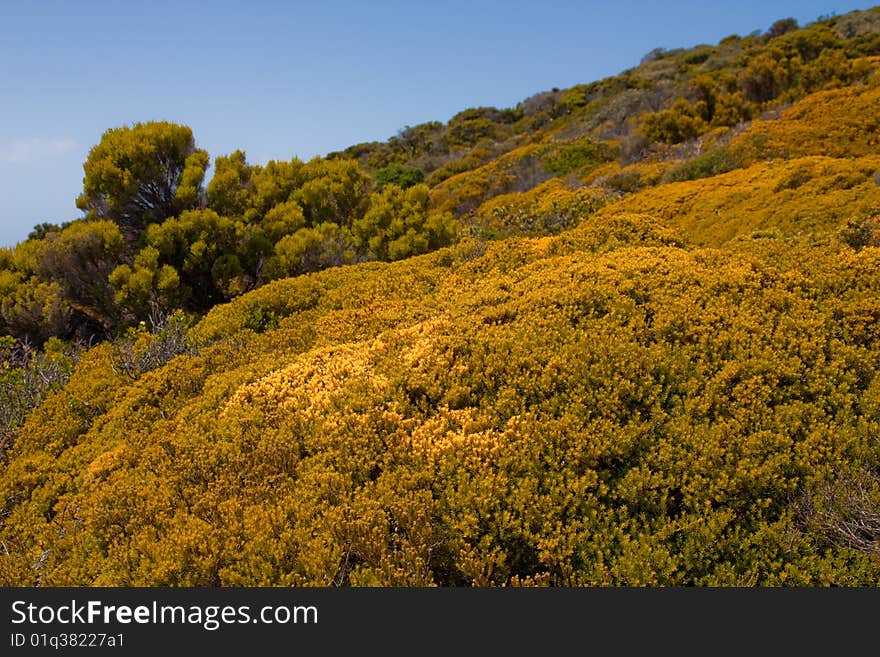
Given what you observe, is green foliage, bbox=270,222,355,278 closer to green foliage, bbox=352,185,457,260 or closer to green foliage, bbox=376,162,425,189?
green foliage, bbox=352,185,457,260

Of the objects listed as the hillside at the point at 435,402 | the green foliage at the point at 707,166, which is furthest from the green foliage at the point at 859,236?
the green foliage at the point at 707,166

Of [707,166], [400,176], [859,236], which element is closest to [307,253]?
[859,236]

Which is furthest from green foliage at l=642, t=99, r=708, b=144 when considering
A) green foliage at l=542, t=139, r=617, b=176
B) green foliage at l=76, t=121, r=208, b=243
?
green foliage at l=76, t=121, r=208, b=243

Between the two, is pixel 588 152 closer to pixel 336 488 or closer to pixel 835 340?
pixel 835 340

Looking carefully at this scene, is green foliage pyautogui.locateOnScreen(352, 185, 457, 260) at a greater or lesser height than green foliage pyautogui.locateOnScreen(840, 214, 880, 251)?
greater

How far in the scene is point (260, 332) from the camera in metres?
8.95

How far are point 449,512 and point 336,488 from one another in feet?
3.08

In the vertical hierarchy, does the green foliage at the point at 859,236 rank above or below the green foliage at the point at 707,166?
below

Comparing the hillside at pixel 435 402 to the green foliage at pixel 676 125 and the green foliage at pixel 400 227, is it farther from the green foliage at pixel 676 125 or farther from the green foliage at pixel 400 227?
the green foliage at pixel 676 125

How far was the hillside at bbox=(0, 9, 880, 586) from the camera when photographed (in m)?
3.66

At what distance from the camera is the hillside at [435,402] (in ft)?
12.0

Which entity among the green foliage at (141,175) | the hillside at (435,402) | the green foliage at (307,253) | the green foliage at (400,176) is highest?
the green foliage at (400,176)

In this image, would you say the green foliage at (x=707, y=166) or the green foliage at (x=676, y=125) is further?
the green foliage at (x=676, y=125)

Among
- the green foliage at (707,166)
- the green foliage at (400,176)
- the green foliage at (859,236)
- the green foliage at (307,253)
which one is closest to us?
the green foliage at (859,236)
